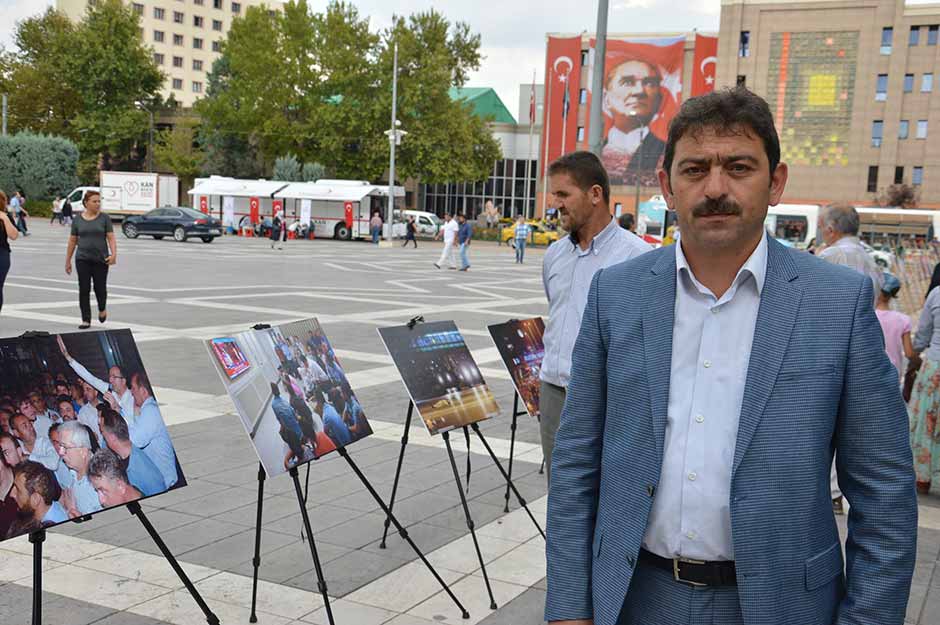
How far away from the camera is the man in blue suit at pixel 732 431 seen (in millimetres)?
1932

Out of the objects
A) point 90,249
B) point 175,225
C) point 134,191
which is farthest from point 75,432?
point 134,191

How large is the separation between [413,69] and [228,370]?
2051 inches

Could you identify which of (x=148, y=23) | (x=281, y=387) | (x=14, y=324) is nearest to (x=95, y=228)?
(x=14, y=324)

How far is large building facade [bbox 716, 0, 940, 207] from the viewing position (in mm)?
58594

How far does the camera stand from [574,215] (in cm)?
418

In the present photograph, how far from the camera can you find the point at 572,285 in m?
4.23

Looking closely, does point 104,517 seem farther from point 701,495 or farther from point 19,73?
point 19,73

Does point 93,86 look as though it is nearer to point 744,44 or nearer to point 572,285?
point 744,44

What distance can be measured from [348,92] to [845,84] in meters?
32.8

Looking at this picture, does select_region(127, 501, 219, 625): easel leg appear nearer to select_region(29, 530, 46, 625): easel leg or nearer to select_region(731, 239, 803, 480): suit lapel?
select_region(29, 530, 46, 625): easel leg

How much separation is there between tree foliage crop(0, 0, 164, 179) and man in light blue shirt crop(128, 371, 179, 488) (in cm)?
6793

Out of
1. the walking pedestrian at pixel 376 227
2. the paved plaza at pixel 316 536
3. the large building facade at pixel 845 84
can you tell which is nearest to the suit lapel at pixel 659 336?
the paved plaza at pixel 316 536

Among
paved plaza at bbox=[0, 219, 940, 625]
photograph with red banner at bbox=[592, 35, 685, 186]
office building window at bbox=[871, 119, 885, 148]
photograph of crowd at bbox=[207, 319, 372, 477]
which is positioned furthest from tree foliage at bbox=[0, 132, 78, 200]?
photograph of crowd at bbox=[207, 319, 372, 477]

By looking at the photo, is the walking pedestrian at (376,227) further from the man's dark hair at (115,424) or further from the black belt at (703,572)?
the black belt at (703,572)
